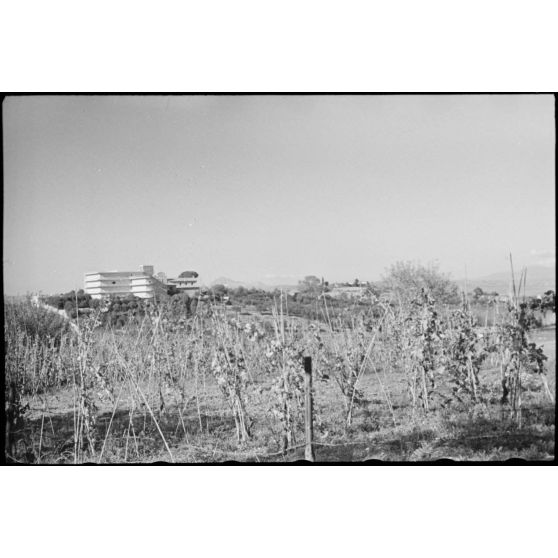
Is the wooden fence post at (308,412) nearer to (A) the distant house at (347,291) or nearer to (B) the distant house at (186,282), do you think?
(A) the distant house at (347,291)

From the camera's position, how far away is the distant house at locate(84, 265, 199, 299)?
4.09 meters

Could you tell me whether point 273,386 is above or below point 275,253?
below

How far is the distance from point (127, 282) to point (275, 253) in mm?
1097

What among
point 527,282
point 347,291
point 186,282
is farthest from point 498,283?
point 186,282

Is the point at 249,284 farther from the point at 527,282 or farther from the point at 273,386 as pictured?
the point at 527,282

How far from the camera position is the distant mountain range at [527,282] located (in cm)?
395

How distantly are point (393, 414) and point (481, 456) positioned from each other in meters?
0.65

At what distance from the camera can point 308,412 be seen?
4.02 m

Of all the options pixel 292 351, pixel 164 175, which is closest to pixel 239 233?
pixel 164 175

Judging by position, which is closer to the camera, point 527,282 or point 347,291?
point 527,282

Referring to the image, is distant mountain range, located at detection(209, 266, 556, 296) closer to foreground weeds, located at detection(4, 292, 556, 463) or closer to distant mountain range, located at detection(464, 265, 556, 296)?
distant mountain range, located at detection(464, 265, 556, 296)

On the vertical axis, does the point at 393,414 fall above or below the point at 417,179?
below

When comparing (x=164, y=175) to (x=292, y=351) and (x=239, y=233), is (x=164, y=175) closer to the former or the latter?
(x=239, y=233)
